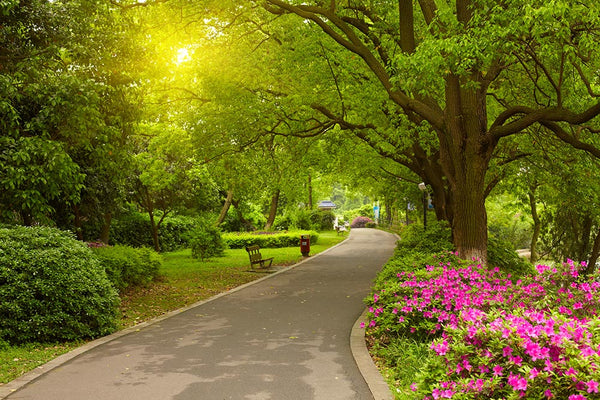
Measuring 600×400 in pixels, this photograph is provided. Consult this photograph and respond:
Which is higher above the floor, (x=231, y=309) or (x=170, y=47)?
(x=170, y=47)

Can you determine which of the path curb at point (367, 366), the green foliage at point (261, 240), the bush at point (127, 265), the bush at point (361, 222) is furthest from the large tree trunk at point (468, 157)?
the bush at point (361, 222)

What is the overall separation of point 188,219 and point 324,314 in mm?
22956

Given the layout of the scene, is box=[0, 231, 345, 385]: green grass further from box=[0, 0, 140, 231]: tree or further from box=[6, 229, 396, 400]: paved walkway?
box=[0, 0, 140, 231]: tree

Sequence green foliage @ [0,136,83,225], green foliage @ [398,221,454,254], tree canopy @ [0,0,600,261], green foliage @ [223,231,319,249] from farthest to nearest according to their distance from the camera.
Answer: green foliage @ [223,231,319,249]
green foliage @ [398,221,454,254]
tree canopy @ [0,0,600,261]
green foliage @ [0,136,83,225]

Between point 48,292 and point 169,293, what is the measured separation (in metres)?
5.33

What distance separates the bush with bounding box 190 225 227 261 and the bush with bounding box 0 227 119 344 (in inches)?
562

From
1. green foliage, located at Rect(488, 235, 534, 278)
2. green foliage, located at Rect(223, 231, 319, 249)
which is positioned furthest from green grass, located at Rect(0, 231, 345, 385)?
green foliage, located at Rect(488, 235, 534, 278)

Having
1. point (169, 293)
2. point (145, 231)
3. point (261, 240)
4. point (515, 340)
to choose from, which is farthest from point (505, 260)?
point (145, 231)

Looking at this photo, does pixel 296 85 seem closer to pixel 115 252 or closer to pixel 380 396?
pixel 115 252

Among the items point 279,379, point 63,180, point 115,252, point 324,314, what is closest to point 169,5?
point 63,180

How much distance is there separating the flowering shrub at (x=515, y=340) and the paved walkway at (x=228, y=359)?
126cm

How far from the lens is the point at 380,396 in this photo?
5.35 m

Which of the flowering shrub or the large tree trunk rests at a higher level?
the large tree trunk

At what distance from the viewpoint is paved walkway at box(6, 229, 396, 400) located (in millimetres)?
5637
